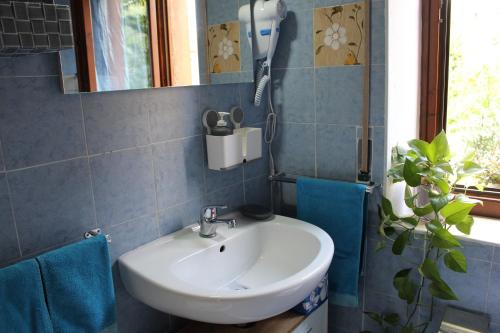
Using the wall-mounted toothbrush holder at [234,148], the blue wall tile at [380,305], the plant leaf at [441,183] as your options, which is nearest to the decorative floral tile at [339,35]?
the wall-mounted toothbrush holder at [234,148]

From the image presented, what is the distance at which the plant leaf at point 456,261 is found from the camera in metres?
1.50

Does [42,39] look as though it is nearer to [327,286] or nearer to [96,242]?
[96,242]

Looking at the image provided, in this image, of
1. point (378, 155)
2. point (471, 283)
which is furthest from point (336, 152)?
point (471, 283)

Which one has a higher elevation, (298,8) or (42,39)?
(298,8)

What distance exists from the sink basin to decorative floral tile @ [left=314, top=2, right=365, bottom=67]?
67cm

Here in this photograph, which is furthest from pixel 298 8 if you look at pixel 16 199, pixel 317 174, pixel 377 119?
pixel 16 199

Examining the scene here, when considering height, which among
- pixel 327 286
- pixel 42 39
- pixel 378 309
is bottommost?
pixel 378 309

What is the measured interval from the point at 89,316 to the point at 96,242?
200 millimetres

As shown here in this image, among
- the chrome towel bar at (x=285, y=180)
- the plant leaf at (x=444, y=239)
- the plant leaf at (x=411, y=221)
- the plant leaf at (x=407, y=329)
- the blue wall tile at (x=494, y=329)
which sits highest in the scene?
the chrome towel bar at (x=285, y=180)

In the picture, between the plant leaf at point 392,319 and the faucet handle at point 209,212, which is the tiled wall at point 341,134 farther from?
the faucet handle at point 209,212

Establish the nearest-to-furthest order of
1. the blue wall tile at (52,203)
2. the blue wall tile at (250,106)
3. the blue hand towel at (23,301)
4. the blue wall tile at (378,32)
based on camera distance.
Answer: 1. the blue hand towel at (23,301)
2. the blue wall tile at (52,203)
3. the blue wall tile at (378,32)
4. the blue wall tile at (250,106)

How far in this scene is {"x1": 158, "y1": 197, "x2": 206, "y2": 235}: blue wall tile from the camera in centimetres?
154

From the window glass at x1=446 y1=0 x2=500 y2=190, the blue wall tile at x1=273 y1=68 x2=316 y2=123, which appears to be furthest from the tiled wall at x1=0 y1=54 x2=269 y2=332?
the window glass at x1=446 y1=0 x2=500 y2=190

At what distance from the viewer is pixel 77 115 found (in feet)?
4.06
